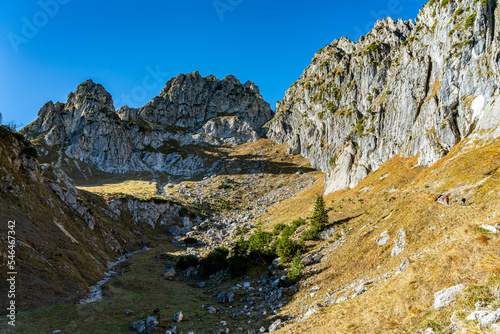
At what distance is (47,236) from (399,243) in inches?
1793

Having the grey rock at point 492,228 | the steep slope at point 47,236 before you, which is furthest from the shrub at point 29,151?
the grey rock at point 492,228

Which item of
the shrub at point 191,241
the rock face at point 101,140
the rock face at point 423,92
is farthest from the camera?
the rock face at point 101,140

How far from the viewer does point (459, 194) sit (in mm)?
26844

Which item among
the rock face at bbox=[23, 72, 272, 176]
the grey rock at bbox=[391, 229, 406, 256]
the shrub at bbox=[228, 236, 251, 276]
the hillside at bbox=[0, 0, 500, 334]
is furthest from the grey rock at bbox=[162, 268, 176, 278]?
the rock face at bbox=[23, 72, 272, 176]

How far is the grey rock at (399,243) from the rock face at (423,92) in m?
31.1

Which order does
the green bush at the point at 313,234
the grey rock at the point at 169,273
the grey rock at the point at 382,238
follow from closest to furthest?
1. the grey rock at the point at 382,238
2. the green bush at the point at 313,234
3. the grey rock at the point at 169,273

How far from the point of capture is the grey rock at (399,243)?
2163cm

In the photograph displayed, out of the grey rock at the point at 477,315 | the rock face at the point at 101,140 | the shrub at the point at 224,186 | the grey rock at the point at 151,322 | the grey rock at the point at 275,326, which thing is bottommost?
the grey rock at the point at 275,326

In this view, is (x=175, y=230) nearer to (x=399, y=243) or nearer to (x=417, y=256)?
(x=399, y=243)

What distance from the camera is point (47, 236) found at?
32.9 metres

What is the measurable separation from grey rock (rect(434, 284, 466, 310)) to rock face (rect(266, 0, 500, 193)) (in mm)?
43565

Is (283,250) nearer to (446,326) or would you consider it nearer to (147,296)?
(147,296)

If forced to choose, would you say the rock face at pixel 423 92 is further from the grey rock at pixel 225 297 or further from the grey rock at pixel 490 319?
the grey rock at pixel 490 319

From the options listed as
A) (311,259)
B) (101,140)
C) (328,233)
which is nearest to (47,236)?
(311,259)
